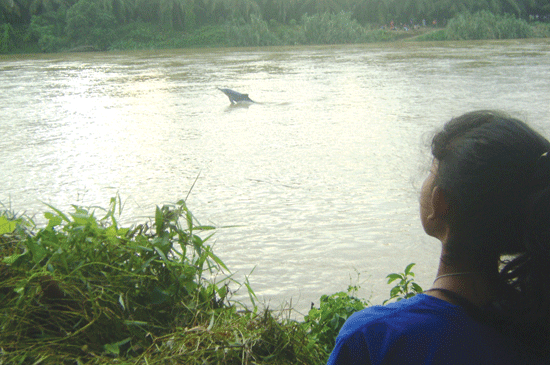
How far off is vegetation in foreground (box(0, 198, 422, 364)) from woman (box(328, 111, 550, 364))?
0.78 m

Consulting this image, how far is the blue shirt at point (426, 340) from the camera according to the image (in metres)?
1.01

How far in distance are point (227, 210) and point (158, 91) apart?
693 centimetres

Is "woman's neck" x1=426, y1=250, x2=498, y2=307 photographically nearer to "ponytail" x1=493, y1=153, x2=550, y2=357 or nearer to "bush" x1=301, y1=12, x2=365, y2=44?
"ponytail" x1=493, y1=153, x2=550, y2=357

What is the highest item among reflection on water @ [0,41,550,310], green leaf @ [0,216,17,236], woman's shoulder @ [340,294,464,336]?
woman's shoulder @ [340,294,464,336]

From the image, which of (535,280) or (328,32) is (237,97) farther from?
(328,32)

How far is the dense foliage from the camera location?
29.5 meters

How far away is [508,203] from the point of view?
106 centimetres

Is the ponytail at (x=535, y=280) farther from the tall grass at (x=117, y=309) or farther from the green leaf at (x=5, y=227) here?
the green leaf at (x=5, y=227)

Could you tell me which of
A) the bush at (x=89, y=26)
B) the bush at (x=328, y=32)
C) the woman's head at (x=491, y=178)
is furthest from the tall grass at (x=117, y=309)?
the bush at (x=89, y=26)

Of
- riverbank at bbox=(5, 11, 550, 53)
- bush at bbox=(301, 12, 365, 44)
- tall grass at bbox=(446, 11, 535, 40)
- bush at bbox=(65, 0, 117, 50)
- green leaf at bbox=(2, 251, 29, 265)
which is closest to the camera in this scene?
green leaf at bbox=(2, 251, 29, 265)

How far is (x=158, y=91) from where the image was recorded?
413 inches

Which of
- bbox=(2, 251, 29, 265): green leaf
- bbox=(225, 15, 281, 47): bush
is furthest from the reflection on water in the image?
bbox=(225, 15, 281, 47): bush

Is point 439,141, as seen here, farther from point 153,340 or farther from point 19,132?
point 19,132

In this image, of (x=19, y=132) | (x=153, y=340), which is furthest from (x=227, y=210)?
(x=19, y=132)
